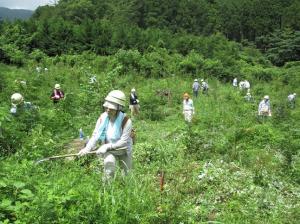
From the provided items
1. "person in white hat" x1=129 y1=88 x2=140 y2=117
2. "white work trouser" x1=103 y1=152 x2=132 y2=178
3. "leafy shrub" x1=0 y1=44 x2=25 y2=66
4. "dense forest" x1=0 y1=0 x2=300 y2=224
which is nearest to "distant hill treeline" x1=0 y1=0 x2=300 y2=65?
"dense forest" x1=0 y1=0 x2=300 y2=224

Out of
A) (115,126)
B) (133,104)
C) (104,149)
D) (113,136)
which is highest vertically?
(133,104)

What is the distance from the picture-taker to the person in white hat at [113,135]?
5855 mm

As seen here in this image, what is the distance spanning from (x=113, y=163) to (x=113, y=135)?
1.14 feet

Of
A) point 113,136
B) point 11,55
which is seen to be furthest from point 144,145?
point 11,55

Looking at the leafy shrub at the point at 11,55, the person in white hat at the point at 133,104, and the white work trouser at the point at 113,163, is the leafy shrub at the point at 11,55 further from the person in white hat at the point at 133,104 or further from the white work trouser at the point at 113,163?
the white work trouser at the point at 113,163

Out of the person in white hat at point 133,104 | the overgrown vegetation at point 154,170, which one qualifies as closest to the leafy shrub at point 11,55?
the overgrown vegetation at point 154,170

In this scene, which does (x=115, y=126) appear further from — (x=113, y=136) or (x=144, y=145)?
(x=144, y=145)

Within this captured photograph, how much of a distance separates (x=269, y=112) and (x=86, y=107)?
6.29 meters

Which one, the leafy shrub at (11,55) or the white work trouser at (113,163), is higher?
the leafy shrub at (11,55)

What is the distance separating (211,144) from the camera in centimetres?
1066

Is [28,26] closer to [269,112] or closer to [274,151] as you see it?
[269,112]

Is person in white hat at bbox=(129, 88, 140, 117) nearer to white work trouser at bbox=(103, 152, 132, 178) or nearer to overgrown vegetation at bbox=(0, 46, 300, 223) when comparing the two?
overgrown vegetation at bbox=(0, 46, 300, 223)

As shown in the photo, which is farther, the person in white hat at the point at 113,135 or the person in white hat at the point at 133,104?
the person in white hat at the point at 133,104

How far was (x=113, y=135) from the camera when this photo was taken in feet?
A: 19.6
